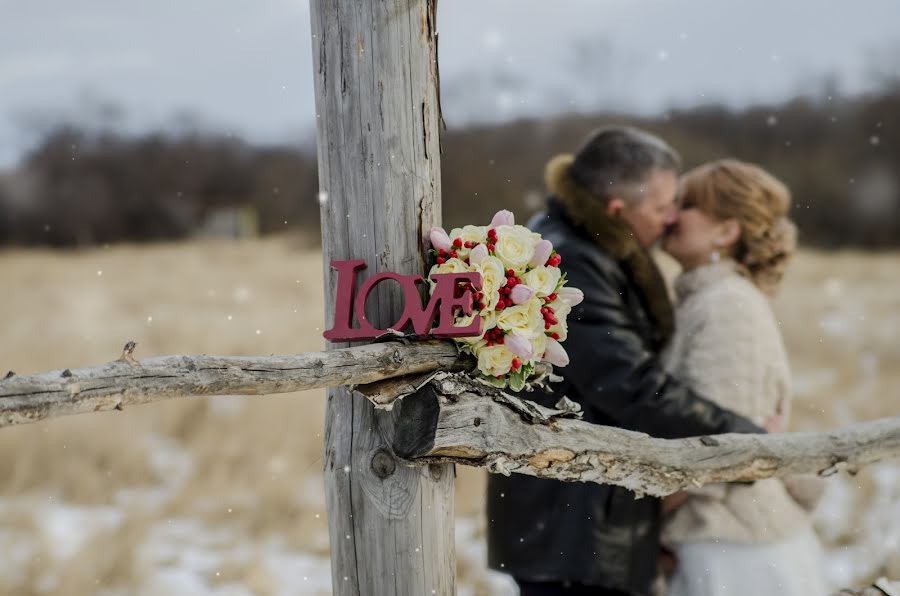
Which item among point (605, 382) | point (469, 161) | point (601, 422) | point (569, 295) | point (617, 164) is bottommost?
point (601, 422)

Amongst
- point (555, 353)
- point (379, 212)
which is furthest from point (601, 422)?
point (379, 212)

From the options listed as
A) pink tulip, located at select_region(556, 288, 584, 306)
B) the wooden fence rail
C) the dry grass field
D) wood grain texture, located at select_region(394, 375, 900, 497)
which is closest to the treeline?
the dry grass field

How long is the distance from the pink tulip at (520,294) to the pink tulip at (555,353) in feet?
0.42

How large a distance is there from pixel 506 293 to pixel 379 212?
1.00 ft

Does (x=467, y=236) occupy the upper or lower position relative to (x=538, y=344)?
upper

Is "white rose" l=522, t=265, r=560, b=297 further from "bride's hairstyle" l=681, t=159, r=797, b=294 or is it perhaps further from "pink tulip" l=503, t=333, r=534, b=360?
"bride's hairstyle" l=681, t=159, r=797, b=294

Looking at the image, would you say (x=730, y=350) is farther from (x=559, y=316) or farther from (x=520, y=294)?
(x=520, y=294)

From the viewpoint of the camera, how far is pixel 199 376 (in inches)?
57.1

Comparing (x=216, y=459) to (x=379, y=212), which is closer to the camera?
(x=379, y=212)

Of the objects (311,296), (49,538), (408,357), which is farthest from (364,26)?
(311,296)

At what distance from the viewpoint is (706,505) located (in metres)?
2.45

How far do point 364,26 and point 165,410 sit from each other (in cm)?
617

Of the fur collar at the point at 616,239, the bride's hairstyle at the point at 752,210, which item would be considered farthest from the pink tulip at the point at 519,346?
the bride's hairstyle at the point at 752,210

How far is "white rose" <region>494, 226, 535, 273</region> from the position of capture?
1760 millimetres
